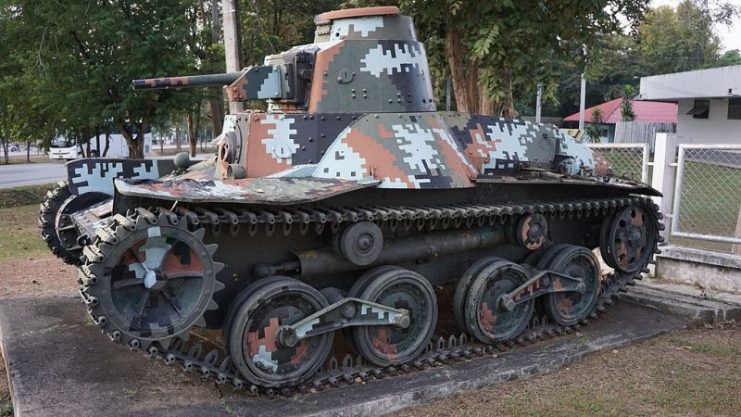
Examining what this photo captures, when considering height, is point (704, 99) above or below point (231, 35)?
below

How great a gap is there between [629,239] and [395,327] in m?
3.56

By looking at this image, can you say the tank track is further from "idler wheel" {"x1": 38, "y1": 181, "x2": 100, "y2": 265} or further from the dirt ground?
"idler wheel" {"x1": 38, "y1": 181, "x2": 100, "y2": 265}

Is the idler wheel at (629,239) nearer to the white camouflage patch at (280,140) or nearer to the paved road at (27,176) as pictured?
the white camouflage patch at (280,140)

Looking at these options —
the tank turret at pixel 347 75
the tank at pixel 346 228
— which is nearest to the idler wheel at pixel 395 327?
the tank at pixel 346 228

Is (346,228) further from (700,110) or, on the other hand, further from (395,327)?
(700,110)

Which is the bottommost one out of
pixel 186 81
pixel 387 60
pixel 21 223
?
pixel 21 223

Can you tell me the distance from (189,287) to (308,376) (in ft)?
4.43

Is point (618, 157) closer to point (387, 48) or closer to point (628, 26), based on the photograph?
point (628, 26)

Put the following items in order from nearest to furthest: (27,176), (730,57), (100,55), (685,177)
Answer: (685,177), (100,55), (27,176), (730,57)

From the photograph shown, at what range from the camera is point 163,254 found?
5.32 m

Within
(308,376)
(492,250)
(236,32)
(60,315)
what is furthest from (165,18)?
(308,376)

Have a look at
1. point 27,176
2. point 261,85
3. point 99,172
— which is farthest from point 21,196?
point 261,85

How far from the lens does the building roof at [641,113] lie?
50.0m

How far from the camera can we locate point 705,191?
1091cm
